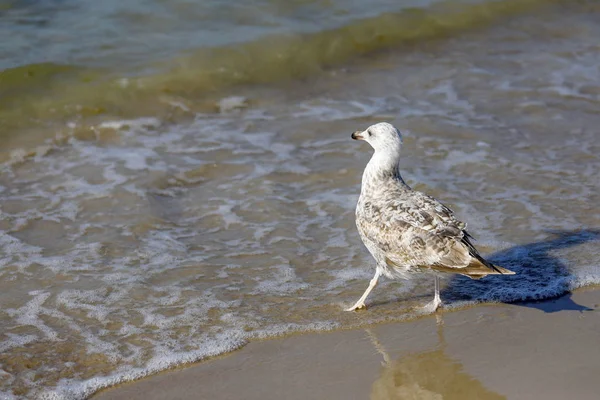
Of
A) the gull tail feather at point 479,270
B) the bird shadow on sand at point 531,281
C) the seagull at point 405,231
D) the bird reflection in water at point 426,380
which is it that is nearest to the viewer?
the bird reflection in water at point 426,380

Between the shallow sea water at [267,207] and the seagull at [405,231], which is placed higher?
the seagull at [405,231]

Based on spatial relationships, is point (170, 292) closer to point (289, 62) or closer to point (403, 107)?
point (403, 107)

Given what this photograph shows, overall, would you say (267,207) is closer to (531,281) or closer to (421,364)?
(531,281)

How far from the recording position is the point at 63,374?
17.1ft

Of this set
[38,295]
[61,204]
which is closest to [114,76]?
[61,204]

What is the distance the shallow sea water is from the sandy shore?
172 mm

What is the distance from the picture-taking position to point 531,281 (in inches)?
247

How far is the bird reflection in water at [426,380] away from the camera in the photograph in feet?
15.9

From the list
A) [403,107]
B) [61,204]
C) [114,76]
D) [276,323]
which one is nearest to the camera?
[276,323]

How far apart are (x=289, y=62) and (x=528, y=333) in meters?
6.34

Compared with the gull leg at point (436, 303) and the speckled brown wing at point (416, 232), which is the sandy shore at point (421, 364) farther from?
the speckled brown wing at point (416, 232)

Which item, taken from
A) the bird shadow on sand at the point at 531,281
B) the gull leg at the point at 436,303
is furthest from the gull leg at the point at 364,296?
the bird shadow on sand at the point at 531,281

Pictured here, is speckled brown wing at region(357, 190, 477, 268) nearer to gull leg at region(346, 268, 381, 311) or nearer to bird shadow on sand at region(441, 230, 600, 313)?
gull leg at region(346, 268, 381, 311)

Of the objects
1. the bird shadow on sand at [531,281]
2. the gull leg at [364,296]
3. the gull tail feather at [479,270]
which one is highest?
the gull tail feather at [479,270]
